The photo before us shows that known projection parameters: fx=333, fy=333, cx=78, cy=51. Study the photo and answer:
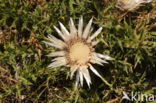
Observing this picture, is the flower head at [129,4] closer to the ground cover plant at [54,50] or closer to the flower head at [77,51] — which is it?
the ground cover plant at [54,50]

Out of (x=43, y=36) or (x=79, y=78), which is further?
(x=43, y=36)

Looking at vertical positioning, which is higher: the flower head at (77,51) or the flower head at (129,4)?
the flower head at (129,4)

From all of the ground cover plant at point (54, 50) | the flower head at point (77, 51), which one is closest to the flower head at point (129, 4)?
the ground cover plant at point (54, 50)

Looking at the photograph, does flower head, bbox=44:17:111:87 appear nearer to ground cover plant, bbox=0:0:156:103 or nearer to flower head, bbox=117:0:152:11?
ground cover plant, bbox=0:0:156:103

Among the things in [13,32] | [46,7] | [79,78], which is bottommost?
[79,78]

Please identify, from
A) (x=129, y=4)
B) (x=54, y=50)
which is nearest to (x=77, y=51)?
(x=54, y=50)

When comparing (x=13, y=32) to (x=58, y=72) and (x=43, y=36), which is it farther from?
(x=58, y=72)

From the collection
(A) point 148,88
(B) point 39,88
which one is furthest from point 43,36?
(A) point 148,88

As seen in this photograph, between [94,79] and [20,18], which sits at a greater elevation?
[20,18]
